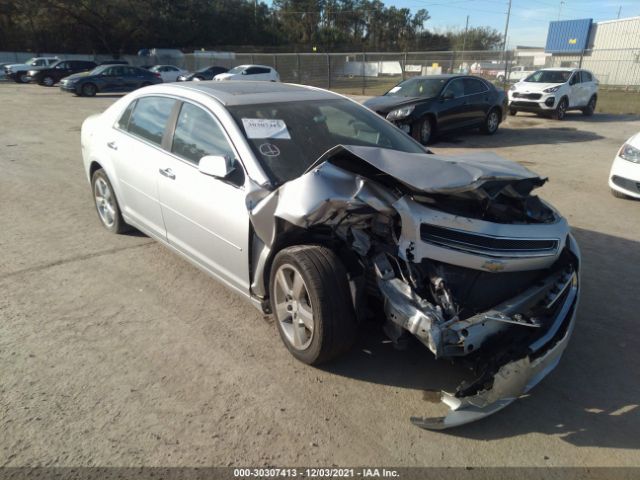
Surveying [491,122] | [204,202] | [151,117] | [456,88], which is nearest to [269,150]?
[204,202]

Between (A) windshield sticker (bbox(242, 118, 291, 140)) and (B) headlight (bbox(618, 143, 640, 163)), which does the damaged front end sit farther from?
(B) headlight (bbox(618, 143, 640, 163))

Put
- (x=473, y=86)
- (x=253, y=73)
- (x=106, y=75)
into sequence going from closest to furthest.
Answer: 1. (x=473, y=86)
2. (x=106, y=75)
3. (x=253, y=73)

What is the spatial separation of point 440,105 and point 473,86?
1823mm

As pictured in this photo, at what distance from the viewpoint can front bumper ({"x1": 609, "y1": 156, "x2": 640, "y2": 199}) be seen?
21.6 feet

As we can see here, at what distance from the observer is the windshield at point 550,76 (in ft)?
53.4

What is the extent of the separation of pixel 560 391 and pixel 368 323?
130cm

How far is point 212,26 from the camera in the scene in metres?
57.1

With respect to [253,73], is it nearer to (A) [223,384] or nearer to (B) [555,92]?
(B) [555,92]

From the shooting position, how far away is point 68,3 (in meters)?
45.4

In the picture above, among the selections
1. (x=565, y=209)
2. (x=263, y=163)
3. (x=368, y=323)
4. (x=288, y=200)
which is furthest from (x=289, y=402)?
(x=565, y=209)

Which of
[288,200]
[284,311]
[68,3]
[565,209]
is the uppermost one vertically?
[68,3]

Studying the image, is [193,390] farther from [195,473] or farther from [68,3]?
[68,3]

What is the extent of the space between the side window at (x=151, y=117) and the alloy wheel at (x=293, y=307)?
1.92 meters

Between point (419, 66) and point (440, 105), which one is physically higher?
point (419, 66)
